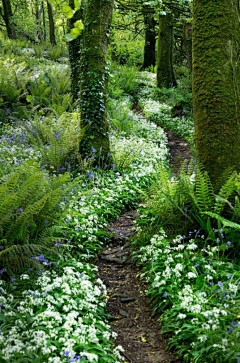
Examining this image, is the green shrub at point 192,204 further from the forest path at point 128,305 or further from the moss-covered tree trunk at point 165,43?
the moss-covered tree trunk at point 165,43

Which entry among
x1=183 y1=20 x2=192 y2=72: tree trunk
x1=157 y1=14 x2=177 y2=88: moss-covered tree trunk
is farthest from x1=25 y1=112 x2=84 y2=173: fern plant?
x1=183 y1=20 x2=192 y2=72: tree trunk

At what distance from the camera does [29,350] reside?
95.5 inches

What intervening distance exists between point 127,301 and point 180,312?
0.80 m

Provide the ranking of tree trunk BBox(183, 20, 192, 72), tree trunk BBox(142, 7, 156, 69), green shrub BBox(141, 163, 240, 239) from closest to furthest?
1. green shrub BBox(141, 163, 240, 239)
2. tree trunk BBox(183, 20, 192, 72)
3. tree trunk BBox(142, 7, 156, 69)

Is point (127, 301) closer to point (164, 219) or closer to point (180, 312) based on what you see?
point (180, 312)

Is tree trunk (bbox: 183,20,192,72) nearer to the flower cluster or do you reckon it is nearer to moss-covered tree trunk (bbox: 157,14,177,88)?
moss-covered tree trunk (bbox: 157,14,177,88)

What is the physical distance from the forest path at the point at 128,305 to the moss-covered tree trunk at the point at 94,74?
2.13 m

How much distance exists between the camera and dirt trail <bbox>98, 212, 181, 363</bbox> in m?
3.04

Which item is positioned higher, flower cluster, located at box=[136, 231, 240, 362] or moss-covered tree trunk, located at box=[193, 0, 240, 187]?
moss-covered tree trunk, located at box=[193, 0, 240, 187]

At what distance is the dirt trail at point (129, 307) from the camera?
3.04 metres

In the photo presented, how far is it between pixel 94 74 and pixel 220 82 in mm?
3062

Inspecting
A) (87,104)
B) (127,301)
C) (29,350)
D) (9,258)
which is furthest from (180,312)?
(87,104)

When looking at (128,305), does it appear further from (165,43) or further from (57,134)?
(165,43)

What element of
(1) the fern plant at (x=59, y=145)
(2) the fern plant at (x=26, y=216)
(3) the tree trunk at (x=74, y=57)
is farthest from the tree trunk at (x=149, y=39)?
(2) the fern plant at (x=26, y=216)
